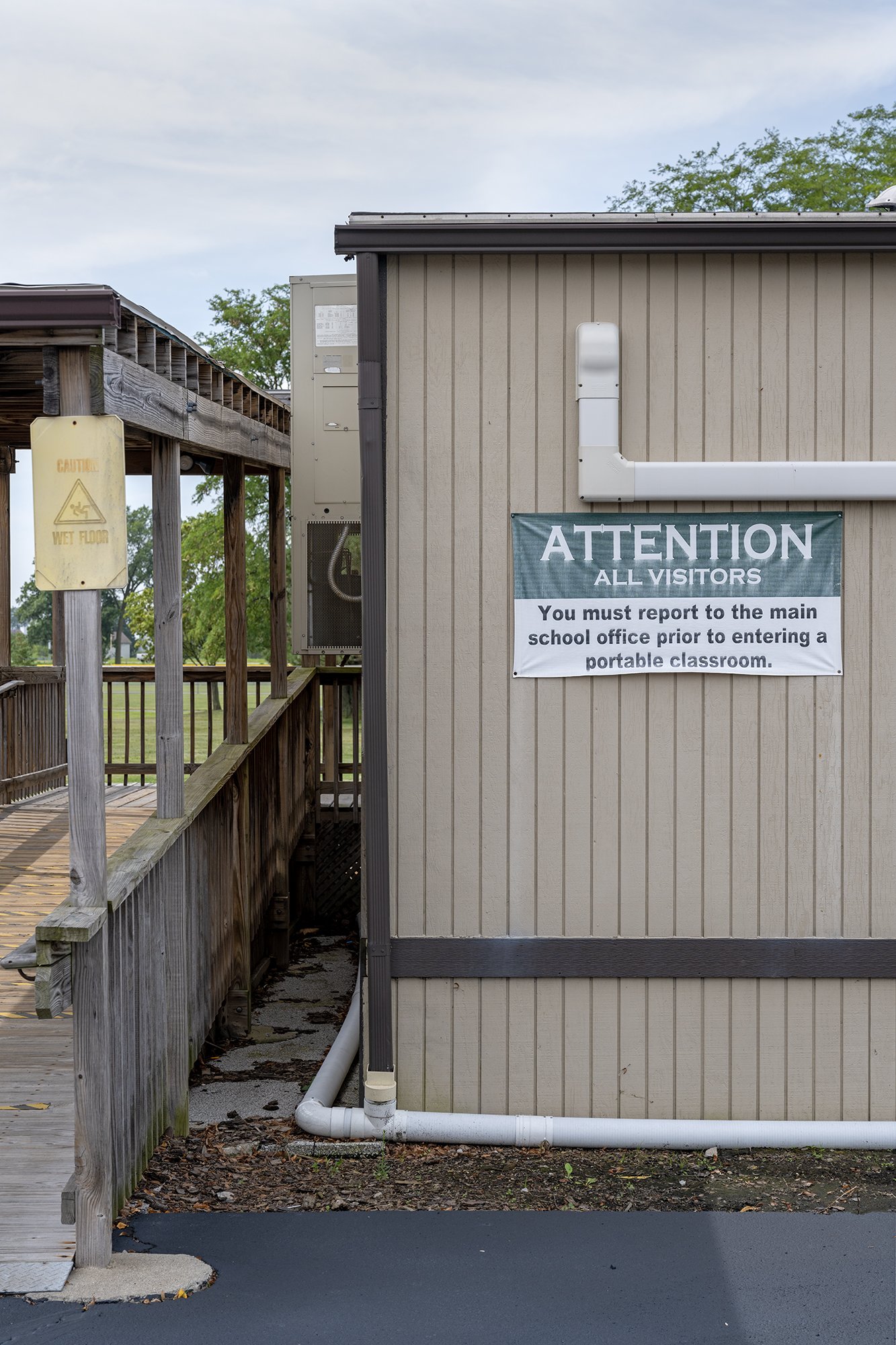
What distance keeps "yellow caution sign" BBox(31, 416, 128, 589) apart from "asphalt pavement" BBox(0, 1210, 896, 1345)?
205cm

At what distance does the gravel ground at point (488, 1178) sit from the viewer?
428 centimetres

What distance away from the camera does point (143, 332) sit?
4453 mm

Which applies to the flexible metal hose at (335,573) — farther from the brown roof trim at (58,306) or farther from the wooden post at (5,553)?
the wooden post at (5,553)

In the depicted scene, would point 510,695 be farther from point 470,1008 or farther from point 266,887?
point 266,887

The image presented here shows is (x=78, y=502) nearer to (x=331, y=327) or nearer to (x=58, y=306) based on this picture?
(x=58, y=306)

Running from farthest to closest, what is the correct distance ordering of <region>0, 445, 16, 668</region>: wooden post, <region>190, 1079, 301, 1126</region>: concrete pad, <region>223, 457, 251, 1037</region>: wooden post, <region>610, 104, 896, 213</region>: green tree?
<region>610, 104, 896, 213</region>: green tree < <region>0, 445, 16, 668</region>: wooden post < <region>223, 457, 251, 1037</region>: wooden post < <region>190, 1079, 301, 1126</region>: concrete pad

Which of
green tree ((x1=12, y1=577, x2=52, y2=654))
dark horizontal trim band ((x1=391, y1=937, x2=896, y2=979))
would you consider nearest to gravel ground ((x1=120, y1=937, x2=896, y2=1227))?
dark horizontal trim band ((x1=391, y1=937, x2=896, y2=979))

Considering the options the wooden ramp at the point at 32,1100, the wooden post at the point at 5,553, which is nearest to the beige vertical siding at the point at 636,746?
the wooden ramp at the point at 32,1100

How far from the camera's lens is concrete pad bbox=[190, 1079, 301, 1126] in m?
5.21

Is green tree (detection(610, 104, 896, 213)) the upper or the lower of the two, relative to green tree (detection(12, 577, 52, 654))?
upper

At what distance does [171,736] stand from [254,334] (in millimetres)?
17303

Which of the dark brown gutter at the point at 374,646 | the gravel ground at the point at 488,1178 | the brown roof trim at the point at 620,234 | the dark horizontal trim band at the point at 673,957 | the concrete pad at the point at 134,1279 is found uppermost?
the brown roof trim at the point at 620,234

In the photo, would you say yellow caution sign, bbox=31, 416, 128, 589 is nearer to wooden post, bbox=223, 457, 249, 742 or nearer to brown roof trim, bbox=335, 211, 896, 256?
brown roof trim, bbox=335, 211, 896, 256

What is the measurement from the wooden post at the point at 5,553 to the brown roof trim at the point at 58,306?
245 inches
